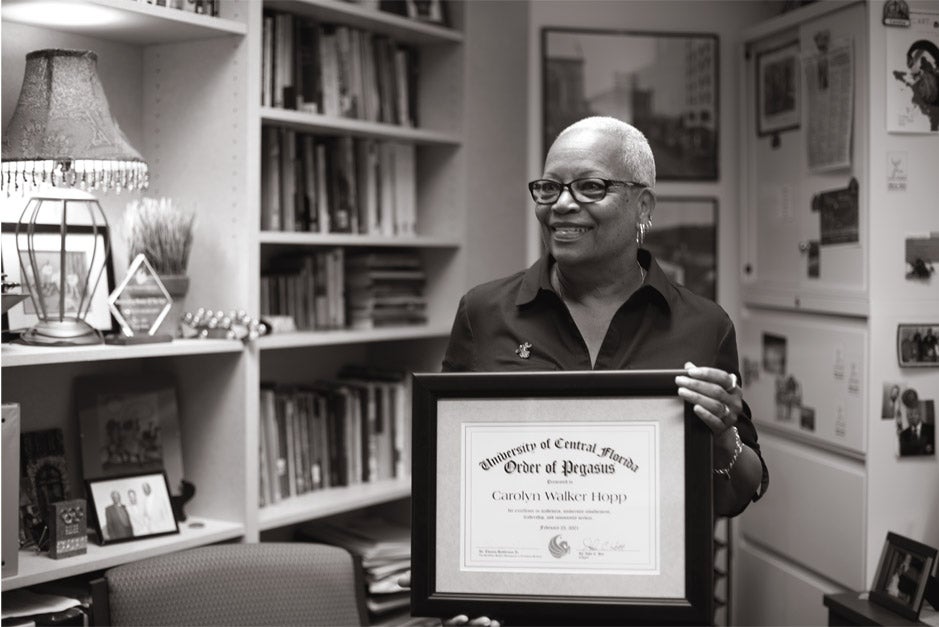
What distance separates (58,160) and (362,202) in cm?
119

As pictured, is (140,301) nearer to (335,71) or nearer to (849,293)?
(335,71)

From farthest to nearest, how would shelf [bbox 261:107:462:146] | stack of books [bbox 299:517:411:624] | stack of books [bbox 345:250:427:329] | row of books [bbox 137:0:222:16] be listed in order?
stack of books [bbox 345:250:427:329] < stack of books [bbox 299:517:411:624] < shelf [bbox 261:107:462:146] < row of books [bbox 137:0:222:16]

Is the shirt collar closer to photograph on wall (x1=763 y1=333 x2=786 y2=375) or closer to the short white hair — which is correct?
the short white hair

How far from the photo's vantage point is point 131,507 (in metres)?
2.47

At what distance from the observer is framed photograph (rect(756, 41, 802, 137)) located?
321 centimetres

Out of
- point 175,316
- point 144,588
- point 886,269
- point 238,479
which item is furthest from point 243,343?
point 886,269

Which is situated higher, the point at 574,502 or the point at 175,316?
the point at 175,316

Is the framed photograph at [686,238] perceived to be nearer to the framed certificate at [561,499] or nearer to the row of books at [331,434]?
the row of books at [331,434]

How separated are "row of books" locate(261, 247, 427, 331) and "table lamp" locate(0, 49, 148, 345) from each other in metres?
0.69

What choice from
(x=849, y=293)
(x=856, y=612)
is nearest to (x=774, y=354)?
(x=849, y=293)

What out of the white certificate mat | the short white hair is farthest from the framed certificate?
the short white hair

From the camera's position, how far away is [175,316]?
102 inches

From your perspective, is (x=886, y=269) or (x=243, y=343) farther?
(x=886, y=269)

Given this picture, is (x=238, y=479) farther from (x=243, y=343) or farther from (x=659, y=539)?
(x=659, y=539)
